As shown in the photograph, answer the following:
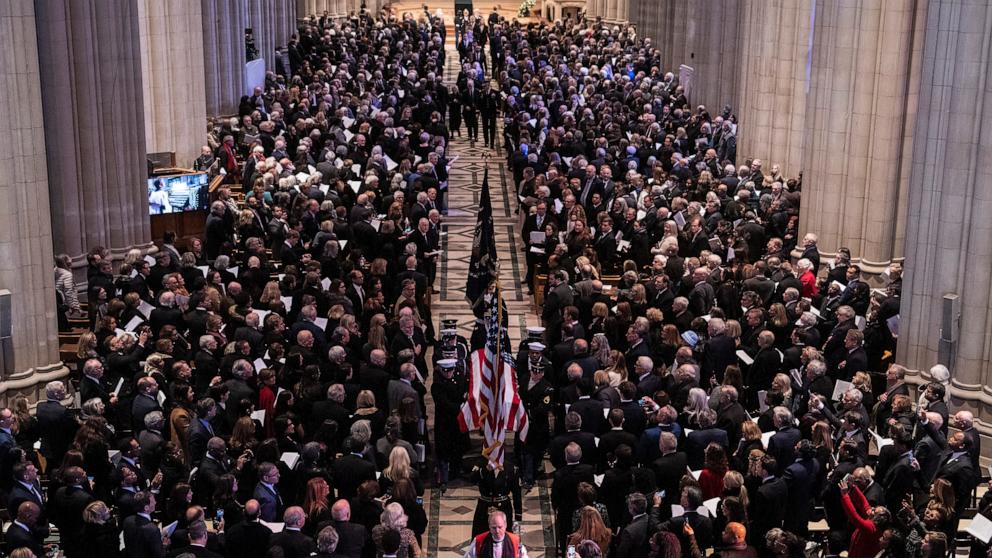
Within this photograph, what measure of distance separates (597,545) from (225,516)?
3.57 m

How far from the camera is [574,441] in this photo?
48.7 ft

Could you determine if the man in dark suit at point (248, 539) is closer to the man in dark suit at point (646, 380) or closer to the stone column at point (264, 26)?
the man in dark suit at point (646, 380)

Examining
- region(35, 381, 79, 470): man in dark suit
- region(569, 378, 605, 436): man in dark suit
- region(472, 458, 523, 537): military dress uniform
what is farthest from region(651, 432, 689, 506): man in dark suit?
region(35, 381, 79, 470): man in dark suit

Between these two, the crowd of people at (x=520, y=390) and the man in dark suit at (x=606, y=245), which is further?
the man in dark suit at (x=606, y=245)

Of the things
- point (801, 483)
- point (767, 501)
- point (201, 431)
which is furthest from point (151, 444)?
point (801, 483)

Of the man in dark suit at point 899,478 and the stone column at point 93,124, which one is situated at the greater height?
the stone column at point 93,124

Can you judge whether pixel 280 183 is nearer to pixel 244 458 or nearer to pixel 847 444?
pixel 244 458

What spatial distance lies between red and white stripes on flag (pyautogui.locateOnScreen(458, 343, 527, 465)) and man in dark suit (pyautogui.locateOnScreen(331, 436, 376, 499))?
1.89m

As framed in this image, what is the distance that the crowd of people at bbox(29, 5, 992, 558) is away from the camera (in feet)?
43.0

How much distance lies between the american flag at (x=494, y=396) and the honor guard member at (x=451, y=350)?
27.3 inches

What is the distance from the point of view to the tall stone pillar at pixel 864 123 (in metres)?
22.5

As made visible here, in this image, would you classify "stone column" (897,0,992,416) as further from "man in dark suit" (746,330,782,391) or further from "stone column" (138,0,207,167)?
"stone column" (138,0,207,167)

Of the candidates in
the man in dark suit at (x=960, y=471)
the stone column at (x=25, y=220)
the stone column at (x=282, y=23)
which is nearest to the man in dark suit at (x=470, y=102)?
the stone column at (x=282, y=23)

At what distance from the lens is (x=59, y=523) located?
1352 cm
